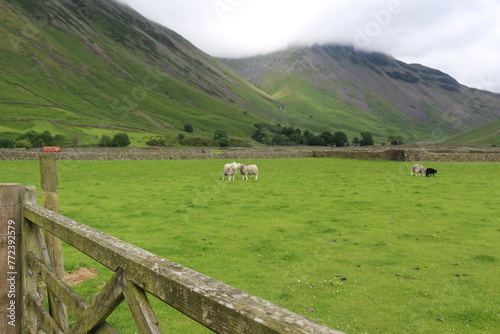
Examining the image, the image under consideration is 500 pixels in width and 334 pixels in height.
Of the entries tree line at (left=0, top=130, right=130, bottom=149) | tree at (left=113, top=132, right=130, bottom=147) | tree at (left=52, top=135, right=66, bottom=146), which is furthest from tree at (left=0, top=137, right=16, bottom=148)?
tree at (left=113, top=132, right=130, bottom=147)

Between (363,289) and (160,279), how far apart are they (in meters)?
7.97

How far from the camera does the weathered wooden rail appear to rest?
2135mm

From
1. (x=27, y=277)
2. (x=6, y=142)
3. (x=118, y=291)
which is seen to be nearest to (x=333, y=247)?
(x=27, y=277)

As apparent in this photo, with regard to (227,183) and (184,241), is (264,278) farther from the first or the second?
(227,183)

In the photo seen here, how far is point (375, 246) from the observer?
510 inches

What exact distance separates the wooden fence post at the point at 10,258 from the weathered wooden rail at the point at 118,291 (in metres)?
0.02

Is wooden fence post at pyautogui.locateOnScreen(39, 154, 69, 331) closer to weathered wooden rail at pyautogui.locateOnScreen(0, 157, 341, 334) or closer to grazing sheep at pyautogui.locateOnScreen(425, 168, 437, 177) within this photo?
weathered wooden rail at pyautogui.locateOnScreen(0, 157, 341, 334)

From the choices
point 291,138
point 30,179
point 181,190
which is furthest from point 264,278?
point 291,138

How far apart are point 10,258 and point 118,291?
3.60 m

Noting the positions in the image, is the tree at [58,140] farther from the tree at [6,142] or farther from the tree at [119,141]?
the tree at [119,141]

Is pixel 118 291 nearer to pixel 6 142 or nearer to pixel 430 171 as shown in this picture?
pixel 430 171

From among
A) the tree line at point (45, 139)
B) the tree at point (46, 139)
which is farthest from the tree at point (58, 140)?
the tree at point (46, 139)

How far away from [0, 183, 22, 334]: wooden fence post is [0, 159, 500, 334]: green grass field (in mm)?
2359

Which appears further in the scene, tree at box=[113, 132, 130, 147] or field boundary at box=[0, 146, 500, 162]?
tree at box=[113, 132, 130, 147]
